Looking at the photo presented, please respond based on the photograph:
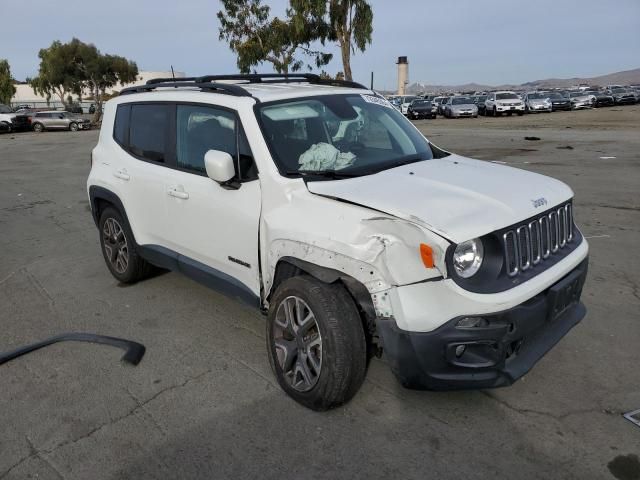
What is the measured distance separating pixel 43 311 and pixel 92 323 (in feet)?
Answer: 2.10

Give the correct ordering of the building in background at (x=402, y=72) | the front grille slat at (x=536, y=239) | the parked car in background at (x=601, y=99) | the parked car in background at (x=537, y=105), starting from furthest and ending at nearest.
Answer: the building in background at (x=402, y=72) < the parked car in background at (x=601, y=99) < the parked car in background at (x=537, y=105) < the front grille slat at (x=536, y=239)

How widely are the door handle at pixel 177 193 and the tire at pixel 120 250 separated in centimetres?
94

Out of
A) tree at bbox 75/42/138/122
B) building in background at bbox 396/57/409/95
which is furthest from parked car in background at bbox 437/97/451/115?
building in background at bbox 396/57/409/95

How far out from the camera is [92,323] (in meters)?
4.42

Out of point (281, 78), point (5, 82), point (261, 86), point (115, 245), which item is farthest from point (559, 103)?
point (5, 82)

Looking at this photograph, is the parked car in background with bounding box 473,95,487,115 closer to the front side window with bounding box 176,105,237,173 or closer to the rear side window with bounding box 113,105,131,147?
the rear side window with bounding box 113,105,131,147

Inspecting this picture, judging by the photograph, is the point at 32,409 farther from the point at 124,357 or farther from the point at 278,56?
the point at 278,56

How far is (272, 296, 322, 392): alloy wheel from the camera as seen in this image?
3.03 meters

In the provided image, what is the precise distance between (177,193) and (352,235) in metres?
1.77

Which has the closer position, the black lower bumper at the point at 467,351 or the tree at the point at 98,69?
the black lower bumper at the point at 467,351

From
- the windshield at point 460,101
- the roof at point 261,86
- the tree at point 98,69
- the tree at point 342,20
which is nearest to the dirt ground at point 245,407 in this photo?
the roof at point 261,86

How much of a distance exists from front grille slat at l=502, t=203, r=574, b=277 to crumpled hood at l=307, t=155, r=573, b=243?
0.24 ft

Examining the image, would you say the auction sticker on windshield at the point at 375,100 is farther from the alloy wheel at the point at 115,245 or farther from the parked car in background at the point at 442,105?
the parked car in background at the point at 442,105

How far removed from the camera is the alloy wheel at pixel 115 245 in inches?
198
